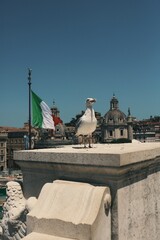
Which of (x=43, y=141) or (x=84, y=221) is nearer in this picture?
(x=84, y=221)

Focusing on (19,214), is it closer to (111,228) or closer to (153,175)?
(111,228)

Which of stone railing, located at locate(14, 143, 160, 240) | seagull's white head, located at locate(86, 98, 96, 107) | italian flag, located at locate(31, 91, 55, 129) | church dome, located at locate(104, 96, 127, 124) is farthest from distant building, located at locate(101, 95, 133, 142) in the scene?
stone railing, located at locate(14, 143, 160, 240)

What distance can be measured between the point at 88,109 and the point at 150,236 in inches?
76.2

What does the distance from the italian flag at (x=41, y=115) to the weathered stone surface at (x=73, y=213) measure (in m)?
5.96

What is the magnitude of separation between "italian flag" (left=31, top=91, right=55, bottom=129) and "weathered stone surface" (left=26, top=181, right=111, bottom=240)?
5.96 metres

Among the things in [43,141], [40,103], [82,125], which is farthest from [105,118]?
[82,125]

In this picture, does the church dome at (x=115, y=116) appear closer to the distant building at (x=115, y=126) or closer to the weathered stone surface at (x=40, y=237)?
the distant building at (x=115, y=126)

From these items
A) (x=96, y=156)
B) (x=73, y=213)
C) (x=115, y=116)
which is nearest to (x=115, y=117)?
(x=115, y=116)

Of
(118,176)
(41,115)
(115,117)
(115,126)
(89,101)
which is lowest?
(118,176)

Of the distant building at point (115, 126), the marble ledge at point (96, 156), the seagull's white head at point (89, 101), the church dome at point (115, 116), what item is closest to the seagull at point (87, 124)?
the seagull's white head at point (89, 101)

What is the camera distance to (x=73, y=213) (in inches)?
118

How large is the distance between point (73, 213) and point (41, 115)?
6.61 metres

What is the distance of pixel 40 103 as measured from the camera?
9539 millimetres

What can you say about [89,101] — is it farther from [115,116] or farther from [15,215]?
[115,116]
